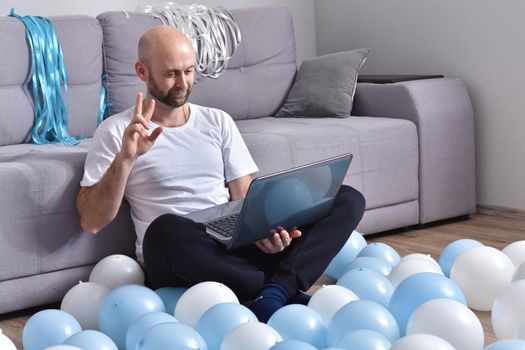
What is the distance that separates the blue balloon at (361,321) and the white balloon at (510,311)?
26 cm

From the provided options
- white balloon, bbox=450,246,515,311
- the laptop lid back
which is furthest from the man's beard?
white balloon, bbox=450,246,515,311

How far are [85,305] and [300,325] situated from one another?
66 centimetres

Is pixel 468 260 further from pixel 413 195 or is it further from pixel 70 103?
pixel 70 103

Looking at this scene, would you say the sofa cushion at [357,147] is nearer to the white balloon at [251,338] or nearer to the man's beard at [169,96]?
the man's beard at [169,96]

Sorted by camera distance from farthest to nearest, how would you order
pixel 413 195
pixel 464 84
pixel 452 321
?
pixel 464 84 → pixel 413 195 → pixel 452 321

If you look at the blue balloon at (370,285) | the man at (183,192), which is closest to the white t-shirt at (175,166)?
the man at (183,192)

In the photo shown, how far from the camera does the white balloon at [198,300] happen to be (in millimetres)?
2383

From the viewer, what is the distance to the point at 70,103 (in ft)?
11.5

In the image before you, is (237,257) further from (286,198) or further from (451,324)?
(451,324)

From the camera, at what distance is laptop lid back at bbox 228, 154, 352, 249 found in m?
2.45

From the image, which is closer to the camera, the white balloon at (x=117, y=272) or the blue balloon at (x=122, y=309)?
the blue balloon at (x=122, y=309)

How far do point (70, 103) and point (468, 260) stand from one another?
163cm

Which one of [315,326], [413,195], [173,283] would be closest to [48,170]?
[173,283]

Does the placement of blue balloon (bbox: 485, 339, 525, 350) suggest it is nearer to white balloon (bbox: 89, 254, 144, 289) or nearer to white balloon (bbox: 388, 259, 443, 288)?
white balloon (bbox: 388, 259, 443, 288)
